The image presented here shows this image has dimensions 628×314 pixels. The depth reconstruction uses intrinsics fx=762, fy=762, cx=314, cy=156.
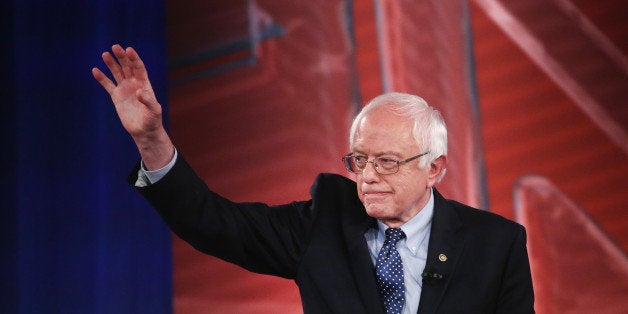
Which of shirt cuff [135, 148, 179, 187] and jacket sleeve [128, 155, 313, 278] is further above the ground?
shirt cuff [135, 148, 179, 187]

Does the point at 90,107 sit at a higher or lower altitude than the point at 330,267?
higher

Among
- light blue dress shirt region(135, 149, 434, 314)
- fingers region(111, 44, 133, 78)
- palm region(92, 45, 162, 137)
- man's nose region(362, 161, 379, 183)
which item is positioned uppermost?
fingers region(111, 44, 133, 78)

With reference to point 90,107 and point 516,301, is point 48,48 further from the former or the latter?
point 516,301

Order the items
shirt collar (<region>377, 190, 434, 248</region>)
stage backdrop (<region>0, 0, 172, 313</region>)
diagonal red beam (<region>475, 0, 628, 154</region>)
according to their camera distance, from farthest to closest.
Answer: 1. stage backdrop (<region>0, 0, 172, 313</region>)
2. diagonal red beam (<region>475, 0, 628, 154</region>)
3. shirt collar (<region>377, 190, 434, 248</region>)

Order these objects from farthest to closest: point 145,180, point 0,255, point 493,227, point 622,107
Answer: point 0,255, point 622,107, point 493,227, point 145,180

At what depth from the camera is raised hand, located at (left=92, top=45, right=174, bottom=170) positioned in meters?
1.58

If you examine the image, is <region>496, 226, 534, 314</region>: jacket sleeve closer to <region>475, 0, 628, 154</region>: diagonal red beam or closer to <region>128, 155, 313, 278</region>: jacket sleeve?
<region>128, 155, 313, 278</region>: jacket sleeve

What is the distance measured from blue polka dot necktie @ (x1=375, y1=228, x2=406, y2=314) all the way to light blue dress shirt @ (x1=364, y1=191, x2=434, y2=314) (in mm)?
17

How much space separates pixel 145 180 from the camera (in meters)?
1.64

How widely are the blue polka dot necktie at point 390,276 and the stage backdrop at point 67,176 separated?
1.77 m

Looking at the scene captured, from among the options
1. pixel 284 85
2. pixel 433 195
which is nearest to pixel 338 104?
pixel 284 85

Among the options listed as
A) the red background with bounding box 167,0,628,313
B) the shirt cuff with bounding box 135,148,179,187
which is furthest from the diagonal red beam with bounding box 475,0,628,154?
the shirt cuff with bounding box 135,148,179,187

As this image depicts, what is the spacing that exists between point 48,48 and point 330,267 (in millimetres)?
1953

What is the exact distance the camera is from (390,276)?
1.70 meters
